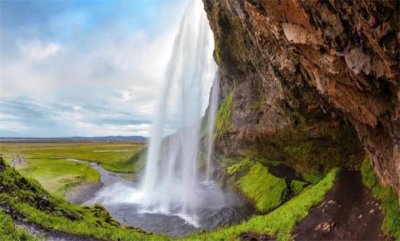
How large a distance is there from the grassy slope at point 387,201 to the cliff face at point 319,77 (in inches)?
33.3

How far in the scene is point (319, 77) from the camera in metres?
26.4

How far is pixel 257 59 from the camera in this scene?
40000 mm

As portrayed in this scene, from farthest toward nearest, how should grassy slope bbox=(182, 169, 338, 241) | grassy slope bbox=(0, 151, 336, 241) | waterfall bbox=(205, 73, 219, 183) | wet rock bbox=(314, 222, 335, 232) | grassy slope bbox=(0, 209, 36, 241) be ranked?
waterfall bbox=(205, 73, 219, 183) → grassy slope bbox=(182, 169, 338, 241) → wet rock bbox=(314, 222, 335, 232) → grassy slope bbox=(0, 151, 336, 241) → grassy slope bbox=(0, 209, 36, 241)

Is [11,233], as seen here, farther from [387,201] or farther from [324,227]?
[387,201]

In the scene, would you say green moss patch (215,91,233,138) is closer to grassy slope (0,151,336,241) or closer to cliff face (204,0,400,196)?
cliff face (204,0,400,196)

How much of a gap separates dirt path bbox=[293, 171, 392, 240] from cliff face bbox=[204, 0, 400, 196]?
2249 millimetres

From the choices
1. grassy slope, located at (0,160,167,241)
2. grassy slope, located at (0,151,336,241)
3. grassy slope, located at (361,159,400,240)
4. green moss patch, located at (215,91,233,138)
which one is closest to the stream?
grassy slope, located at (0,151,336,241)

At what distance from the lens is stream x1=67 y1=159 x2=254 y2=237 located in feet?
125

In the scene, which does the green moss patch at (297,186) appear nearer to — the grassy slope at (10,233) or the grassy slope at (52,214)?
the grassy slope at (52,214)

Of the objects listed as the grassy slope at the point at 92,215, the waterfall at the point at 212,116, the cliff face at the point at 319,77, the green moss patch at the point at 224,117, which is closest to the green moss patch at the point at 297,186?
the cliff face at the point at 319,77

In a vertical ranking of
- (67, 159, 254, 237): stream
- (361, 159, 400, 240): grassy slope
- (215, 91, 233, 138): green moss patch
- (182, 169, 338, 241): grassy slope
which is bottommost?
(67, 159, 254, 237): stream

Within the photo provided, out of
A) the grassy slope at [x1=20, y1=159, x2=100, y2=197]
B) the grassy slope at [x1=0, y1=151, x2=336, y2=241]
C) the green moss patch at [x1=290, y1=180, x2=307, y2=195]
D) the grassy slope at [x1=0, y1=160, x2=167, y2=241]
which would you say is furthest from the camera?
the grassy slope at [x1=20, y1=159, x2=100, y2=197]

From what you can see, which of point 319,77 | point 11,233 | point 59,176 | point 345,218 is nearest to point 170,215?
point 345,218

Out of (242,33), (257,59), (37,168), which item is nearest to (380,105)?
(257,59)
